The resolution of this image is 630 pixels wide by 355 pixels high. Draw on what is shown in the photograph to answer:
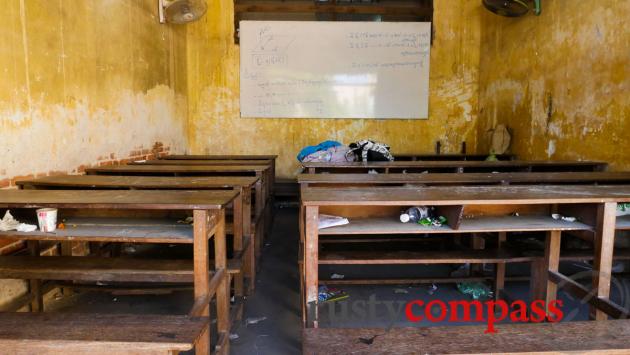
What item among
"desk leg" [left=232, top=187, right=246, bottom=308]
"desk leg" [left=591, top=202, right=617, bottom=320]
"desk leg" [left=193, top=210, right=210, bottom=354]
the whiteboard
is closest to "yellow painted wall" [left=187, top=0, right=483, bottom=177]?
the whiteboard

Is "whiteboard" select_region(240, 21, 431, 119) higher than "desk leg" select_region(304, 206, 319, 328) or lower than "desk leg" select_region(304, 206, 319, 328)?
higher

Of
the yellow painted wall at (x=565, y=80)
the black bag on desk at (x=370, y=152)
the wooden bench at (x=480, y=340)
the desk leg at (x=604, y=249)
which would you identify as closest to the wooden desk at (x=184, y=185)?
the wooden bench at (x=480, y=340)

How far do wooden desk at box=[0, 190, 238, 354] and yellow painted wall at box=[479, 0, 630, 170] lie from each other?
335 cm

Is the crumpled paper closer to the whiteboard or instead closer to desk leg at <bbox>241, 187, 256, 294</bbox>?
desk leg at <bbox>241, 187, 256, 294</bbox>

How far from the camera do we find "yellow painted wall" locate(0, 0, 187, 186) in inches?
97.1

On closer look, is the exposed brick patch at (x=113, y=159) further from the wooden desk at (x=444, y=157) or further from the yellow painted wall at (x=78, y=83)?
the wooden desk at (x=444, y=157)

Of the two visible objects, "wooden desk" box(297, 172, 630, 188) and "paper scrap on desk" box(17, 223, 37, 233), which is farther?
"wooden desk" box(297, 172, 630, 188)

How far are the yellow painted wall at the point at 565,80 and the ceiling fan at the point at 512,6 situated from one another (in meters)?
0.12

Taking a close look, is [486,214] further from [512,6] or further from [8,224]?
[512,6]

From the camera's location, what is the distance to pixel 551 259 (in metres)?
2.23

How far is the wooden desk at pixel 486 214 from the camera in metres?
1.76

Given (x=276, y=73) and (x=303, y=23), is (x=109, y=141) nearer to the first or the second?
(x=276, y=73)

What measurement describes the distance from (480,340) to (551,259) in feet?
4.02

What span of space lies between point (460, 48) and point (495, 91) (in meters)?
0.94
